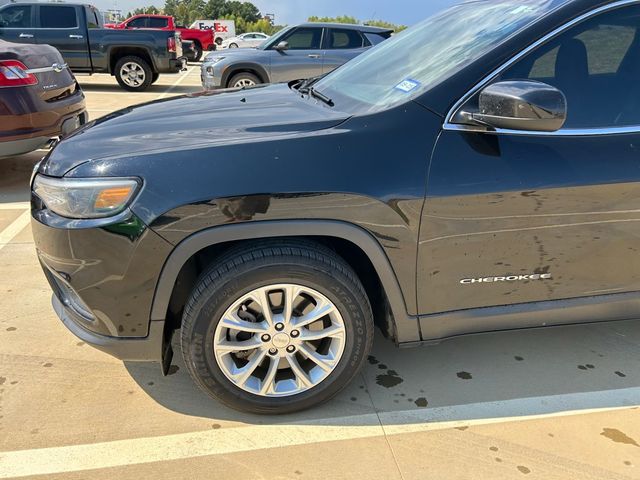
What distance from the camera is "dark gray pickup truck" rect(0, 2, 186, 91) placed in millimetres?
11555

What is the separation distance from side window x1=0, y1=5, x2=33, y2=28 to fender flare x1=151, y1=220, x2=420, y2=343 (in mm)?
12315

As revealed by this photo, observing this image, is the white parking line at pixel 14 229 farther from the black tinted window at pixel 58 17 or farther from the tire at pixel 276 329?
the black tinted window at pixel 58 17

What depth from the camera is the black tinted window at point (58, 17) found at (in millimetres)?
11672

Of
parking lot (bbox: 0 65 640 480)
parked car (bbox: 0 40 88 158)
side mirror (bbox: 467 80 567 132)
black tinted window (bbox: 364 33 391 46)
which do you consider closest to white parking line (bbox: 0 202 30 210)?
parked car (bbox: 0 40 88 158)

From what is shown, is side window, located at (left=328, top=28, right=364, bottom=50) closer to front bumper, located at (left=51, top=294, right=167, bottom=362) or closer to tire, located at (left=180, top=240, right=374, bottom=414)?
tire, located at (left=180, top=240, right=374, bottom=414)

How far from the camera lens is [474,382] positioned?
2.58 m

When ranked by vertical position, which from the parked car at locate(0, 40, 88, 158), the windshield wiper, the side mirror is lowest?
the parked car at locate(0, 40, 88, 158)

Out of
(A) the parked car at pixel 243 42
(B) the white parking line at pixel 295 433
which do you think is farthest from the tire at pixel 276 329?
(A) the parked car at pixel 243 42

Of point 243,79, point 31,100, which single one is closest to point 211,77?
point 243,79

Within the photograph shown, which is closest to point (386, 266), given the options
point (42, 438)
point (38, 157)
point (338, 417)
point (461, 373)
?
point (338, 417)

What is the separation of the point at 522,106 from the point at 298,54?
8.49 m

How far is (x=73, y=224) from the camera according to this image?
200cm

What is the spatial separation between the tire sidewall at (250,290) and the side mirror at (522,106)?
87 cm

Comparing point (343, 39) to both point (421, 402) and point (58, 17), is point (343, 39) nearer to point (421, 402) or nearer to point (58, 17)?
point (58, 17)
